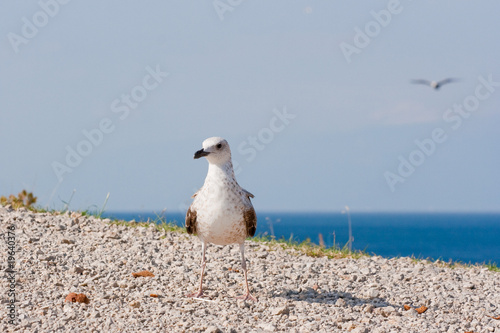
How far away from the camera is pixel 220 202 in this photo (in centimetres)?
631

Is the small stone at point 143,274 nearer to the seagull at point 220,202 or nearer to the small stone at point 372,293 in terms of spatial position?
the seagull at point 220,202

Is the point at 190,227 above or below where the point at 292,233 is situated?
below

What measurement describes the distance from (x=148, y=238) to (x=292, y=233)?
3080 millimetres

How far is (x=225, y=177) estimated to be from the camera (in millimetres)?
6387

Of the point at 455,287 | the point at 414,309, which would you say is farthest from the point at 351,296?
the point at 455,287

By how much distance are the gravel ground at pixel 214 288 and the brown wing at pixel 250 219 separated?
0.94m

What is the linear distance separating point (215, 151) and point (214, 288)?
7.42ft

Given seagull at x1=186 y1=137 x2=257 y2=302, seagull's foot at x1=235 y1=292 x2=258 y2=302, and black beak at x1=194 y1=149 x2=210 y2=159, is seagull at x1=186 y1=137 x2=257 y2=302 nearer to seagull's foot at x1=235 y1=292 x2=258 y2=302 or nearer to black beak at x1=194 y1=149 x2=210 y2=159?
black beak at x1=194 y1=149 x2=210 y2=159

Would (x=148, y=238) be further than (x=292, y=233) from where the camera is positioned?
No

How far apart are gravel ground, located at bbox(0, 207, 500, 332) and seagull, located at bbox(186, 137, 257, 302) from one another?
1.00 m

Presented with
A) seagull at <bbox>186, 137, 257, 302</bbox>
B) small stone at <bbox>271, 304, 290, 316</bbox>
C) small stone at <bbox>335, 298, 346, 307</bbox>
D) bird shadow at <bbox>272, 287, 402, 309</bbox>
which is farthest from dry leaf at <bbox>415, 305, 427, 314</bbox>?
seagull at <bbox>186, 137, 257, 302</bbox>

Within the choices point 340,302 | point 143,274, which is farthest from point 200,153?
point 340,302

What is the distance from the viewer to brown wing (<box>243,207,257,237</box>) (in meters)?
6.56

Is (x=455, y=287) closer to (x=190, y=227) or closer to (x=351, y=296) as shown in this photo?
(x=351, y=296)
